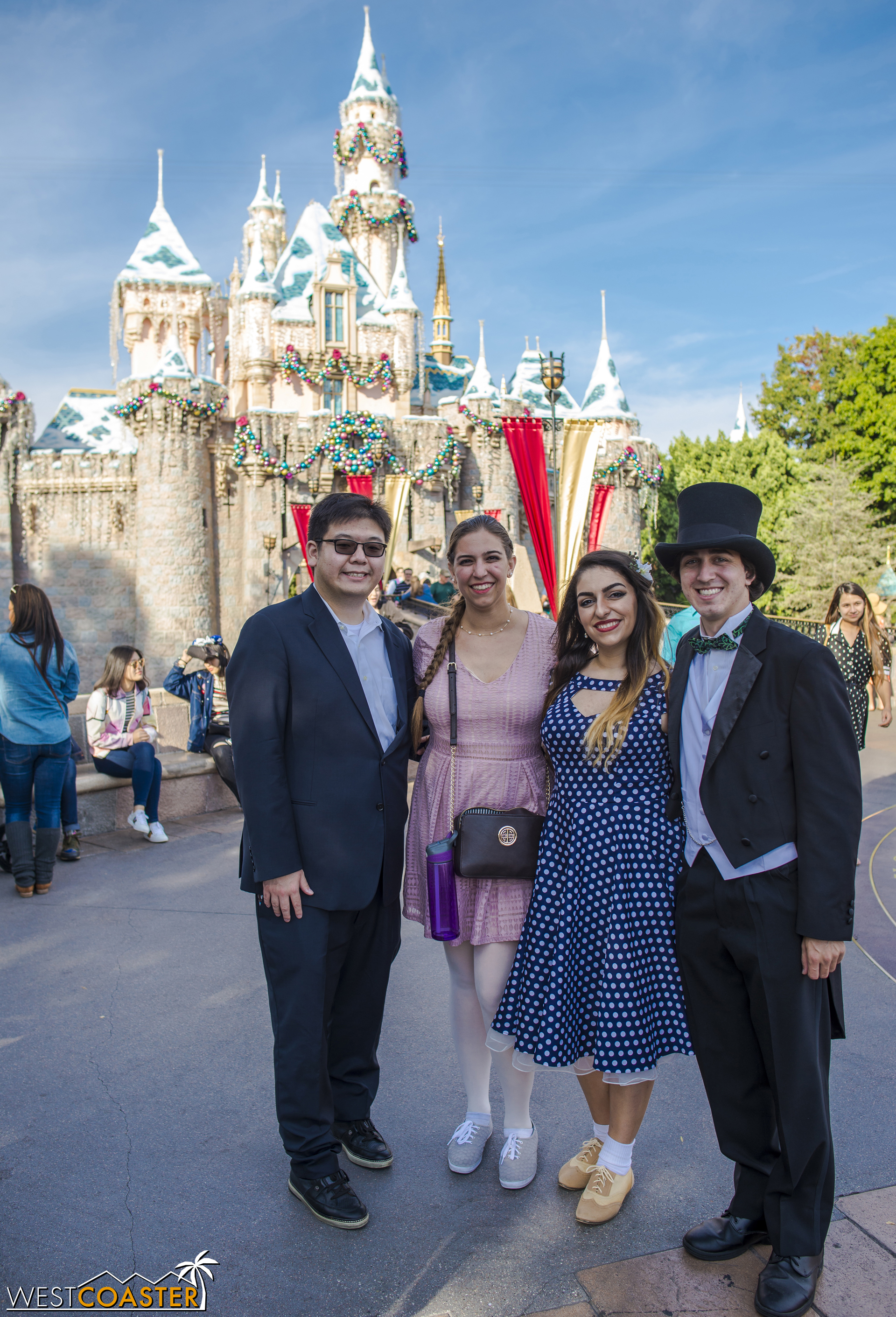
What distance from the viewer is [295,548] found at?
977 inches

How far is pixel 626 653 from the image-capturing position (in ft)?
8.14

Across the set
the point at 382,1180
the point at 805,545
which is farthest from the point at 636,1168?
the point at 805,545

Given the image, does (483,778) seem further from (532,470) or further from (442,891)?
(532,470)

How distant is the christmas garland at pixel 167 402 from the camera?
933 inches

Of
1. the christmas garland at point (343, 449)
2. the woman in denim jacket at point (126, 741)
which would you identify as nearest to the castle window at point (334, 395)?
the christmas garland at point (343, 449)

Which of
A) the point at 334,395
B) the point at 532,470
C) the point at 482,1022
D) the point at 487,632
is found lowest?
the point at 482,1022

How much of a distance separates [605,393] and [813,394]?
8.47 m

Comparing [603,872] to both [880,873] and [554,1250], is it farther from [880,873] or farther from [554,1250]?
[880,873]

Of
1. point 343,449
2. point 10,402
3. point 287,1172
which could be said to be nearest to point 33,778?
point 287,1172

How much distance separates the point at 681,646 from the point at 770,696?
351 mm

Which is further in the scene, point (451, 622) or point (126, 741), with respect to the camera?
point (126, 741)

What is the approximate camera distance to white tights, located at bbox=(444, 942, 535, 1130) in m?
2.47

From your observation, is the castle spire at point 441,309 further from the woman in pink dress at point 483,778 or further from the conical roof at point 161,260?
the woman in pink dress at point 483,778

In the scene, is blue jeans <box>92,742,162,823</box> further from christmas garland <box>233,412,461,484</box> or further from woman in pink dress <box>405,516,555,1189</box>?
christmas garland <box>233,412,461,484</box>
